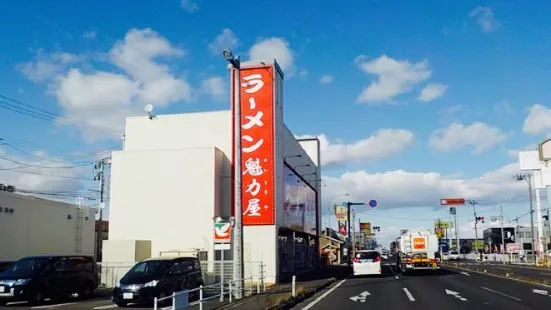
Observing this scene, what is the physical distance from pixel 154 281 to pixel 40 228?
22.2m

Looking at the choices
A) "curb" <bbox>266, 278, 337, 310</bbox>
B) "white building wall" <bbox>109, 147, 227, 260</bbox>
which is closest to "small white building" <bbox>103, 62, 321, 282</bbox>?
"white building wall" <bbox>109, 147, 227, 260</bbox>

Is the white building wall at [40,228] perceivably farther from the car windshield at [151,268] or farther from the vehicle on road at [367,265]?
the vehicle on road at [367,265]

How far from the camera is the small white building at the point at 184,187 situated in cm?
3048

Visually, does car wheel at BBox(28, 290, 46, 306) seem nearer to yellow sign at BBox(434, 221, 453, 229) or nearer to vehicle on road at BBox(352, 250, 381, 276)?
vehicle on road at BBox(352, 250, 381, 276)

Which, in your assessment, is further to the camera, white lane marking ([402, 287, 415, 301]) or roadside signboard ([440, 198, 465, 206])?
roadside signboard ([440, 198, 465, 206])

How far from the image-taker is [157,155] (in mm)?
31859

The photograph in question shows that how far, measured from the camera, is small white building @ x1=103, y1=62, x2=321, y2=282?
100ft

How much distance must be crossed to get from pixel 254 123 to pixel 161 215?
7.43 metres

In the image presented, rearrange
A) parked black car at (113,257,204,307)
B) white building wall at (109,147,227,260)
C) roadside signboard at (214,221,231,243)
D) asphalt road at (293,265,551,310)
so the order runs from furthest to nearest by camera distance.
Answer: white building wall at (109,147,227,260) < roadside signboard at (214,221,231,243) < parked black car at (113,257,204,307) < asphalt road at (293,265,551,310)

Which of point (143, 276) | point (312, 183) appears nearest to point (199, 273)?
point (143, 276)

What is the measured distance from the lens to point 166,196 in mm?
31359

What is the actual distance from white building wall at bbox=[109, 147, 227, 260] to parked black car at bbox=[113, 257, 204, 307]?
9.38m

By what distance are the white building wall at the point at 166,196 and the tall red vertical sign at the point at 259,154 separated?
186 cm

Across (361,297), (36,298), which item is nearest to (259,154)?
(361,297)
